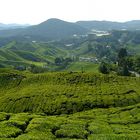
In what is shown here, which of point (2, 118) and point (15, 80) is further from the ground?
point (2, 118)

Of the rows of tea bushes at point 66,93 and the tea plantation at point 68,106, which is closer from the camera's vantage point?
the tea plantation at point 68,106

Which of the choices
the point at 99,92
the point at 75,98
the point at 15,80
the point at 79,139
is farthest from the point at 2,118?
the point at 15,80

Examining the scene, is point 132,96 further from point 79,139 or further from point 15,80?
point 79,139

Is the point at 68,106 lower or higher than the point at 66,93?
lower

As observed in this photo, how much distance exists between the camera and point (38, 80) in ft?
531

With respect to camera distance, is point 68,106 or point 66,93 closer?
point 68,106

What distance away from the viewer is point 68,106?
398ft

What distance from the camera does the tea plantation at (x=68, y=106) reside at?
5819cm

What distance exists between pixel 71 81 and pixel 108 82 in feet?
55.2

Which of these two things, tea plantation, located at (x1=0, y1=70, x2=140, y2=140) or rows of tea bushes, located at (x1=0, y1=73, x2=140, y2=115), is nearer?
tea plantation, located at (x1=0, y1=70, x2=140, y2=140)

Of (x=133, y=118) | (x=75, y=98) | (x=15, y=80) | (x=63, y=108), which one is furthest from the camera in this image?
(x=15, y=80)

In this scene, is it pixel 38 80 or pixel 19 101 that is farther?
pixel 38 80

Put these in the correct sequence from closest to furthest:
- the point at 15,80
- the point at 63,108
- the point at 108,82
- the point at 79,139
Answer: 1. the point at 79,139
2. the point at 63,108
3. the point at 108,82
4. the point at 15,80

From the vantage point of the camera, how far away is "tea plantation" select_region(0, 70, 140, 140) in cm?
5819
